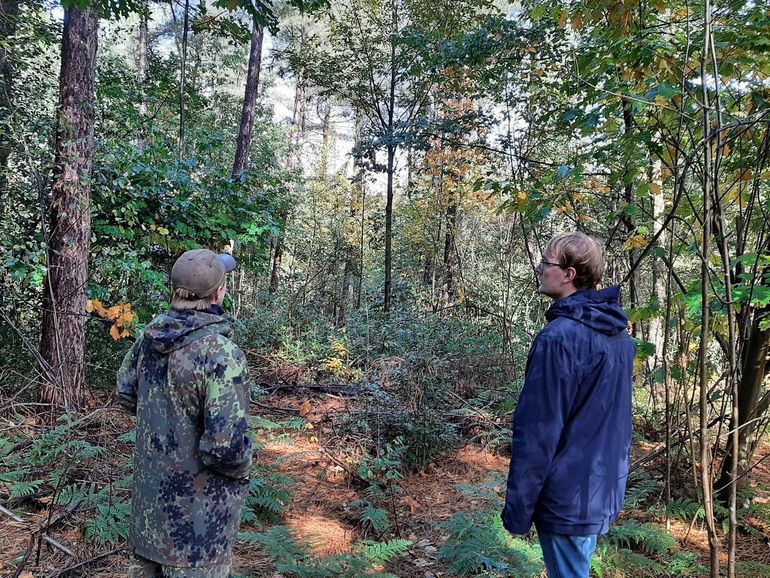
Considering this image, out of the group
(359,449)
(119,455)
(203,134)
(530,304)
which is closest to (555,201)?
(359,449)

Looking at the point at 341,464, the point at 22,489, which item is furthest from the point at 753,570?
the point at 22,489

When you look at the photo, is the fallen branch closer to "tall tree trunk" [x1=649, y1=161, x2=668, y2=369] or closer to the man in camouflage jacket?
"tall tree trunk" [x1=649, y1=161, x2=668, y2=369]

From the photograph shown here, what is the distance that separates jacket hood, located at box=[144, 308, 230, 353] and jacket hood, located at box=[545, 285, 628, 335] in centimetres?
138

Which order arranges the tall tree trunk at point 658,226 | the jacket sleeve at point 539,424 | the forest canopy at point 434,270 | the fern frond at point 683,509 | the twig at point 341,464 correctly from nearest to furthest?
1. the jacket sleeve at point 539,424
2. the forest canopy at point 434,270
3. the tall tree trunk at point 658,226
4. the fern frond at point 683,509
5. the twig at point 341,464

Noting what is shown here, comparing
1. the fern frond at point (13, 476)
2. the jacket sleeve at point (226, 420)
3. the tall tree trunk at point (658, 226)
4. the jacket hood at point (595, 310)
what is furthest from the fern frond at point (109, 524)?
the tall tree trunk at point (658, 226)

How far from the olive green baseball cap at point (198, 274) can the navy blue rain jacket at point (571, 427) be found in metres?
1.32

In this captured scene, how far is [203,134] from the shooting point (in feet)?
31.3

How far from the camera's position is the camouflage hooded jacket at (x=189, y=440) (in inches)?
72.2

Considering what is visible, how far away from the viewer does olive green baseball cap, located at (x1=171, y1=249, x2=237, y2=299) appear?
6.29 ft

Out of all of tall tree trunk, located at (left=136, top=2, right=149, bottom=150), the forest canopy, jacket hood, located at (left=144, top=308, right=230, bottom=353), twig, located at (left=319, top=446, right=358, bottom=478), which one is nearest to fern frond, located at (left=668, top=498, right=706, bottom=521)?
the forest canopy

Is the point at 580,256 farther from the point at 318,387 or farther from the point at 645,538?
the point at 318,387

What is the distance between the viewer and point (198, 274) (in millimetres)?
1920

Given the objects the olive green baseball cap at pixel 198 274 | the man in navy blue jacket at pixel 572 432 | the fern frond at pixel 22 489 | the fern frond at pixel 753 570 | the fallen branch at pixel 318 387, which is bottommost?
the fern frond at pixel 753 570

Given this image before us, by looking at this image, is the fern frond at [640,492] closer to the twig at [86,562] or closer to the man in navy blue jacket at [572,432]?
the man in navy blue jacket at [572,432]
